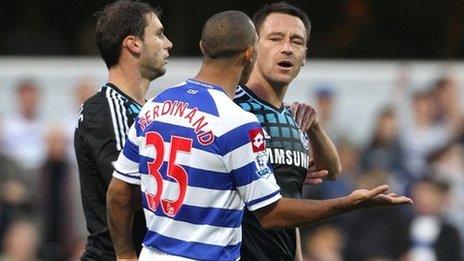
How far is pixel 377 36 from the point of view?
43.0 ft

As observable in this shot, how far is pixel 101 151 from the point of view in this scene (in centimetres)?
586

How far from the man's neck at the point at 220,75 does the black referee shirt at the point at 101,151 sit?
66 cm

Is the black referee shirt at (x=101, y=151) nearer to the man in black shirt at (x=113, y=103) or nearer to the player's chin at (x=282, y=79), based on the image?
the man in black shirt at (x=113, y=103)

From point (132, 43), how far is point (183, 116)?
40.4 inches

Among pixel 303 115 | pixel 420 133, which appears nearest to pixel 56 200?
pixel 420 133

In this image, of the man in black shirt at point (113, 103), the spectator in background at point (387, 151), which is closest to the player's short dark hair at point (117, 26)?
the man in black shirt at point (113, 103)

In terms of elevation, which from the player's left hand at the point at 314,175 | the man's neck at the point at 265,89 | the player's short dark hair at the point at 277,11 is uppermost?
the player's short dark hair at the point at 277,11

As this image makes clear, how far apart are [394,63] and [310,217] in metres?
7.16

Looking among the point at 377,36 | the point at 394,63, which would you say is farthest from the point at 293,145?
the point at 377,36

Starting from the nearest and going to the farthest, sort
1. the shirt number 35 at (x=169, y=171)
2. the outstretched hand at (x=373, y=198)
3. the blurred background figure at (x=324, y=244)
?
1. the outstretched hand at (x=373, y=198)
2. the shirt number 35 at (x=169, y=171)
3. the blurred background figure at (x=324, y=244)

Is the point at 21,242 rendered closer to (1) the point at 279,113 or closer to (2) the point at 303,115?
(2) the point at 303,115

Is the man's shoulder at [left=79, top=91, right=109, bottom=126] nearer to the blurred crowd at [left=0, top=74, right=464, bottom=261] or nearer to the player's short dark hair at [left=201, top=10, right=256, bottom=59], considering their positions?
the player's short dark hair at [left=201, top=10, right=256, bottom=59]

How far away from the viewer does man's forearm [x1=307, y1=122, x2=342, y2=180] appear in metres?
6.60

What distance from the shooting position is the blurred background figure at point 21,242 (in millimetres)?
11625
